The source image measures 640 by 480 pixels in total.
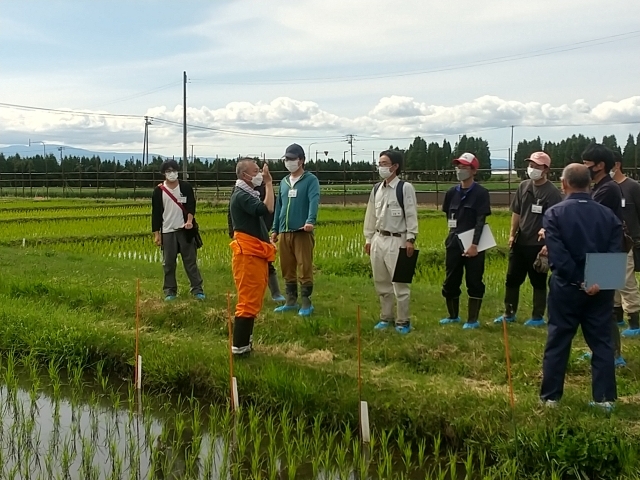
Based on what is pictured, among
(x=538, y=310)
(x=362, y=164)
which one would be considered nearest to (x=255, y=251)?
(x=538, y=310)

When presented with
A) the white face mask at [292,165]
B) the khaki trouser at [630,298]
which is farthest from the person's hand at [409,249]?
the khaki trouser at [630,298]

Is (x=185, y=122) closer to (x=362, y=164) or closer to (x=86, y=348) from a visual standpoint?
(x=362, y=164)

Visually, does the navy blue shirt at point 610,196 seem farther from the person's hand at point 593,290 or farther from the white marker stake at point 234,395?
the white marker stake at point 234,395

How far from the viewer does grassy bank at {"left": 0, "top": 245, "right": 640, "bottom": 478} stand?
14.0ft

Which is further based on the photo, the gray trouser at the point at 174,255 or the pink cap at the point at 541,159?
the gray trouser at the point at 174,255

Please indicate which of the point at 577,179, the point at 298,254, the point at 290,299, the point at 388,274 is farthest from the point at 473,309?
the point at 577,179

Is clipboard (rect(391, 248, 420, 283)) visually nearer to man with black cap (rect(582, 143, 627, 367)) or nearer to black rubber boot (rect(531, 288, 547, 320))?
black rubber boot (rect(531, 288, 547, 320))

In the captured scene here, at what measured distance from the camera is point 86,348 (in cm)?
665

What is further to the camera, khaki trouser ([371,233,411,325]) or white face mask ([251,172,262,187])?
khaki trouser ([371,233,411,325])

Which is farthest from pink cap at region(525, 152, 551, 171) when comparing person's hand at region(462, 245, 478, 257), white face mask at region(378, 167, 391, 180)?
white face mask at region(378, 167, 391, 180)

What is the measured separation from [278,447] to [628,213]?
3.62m

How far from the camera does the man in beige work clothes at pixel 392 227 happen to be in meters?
6.48

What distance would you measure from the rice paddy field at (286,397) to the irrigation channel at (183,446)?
0.02 meters

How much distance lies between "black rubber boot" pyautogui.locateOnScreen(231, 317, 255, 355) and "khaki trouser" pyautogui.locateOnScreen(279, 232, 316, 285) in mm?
1340
